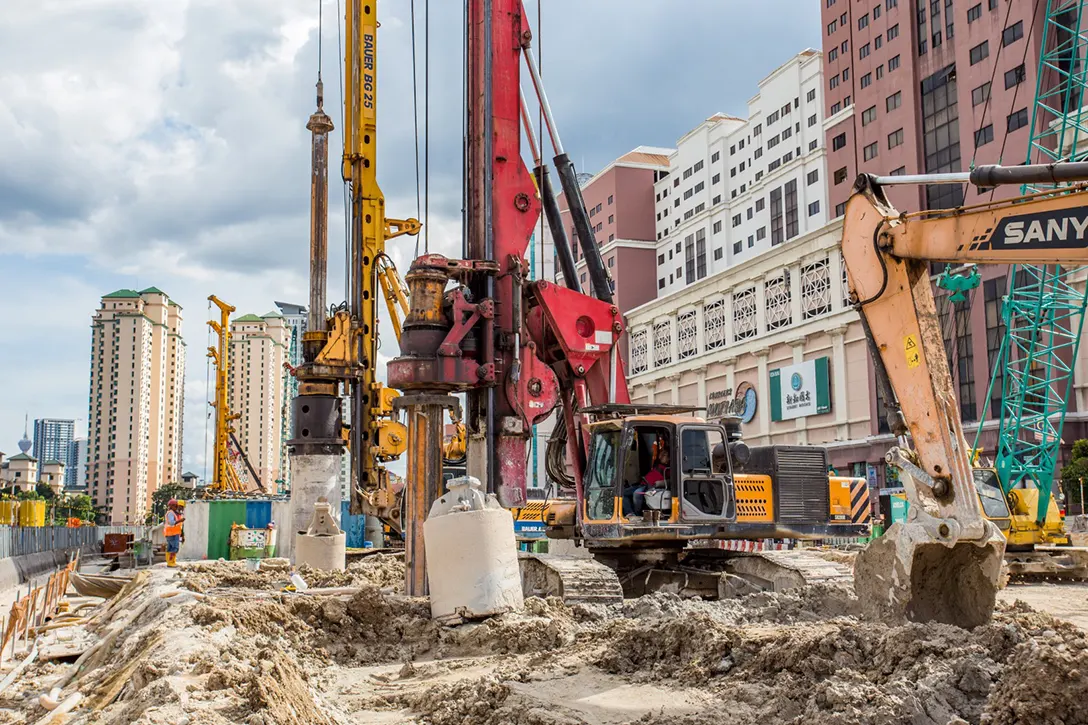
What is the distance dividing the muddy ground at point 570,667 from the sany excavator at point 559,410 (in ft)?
3.57

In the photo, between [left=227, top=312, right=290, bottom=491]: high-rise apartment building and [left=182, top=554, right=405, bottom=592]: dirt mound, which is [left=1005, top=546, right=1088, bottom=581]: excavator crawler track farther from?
[left=227, top=312, right=290, bottom=491]: high-rise apartment building

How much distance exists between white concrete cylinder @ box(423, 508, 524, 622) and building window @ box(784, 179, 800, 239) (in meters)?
58.3

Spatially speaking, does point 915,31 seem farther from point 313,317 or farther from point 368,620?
point 368,620

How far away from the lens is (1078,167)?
6.16 m

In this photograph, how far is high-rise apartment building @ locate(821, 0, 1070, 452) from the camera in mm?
44500

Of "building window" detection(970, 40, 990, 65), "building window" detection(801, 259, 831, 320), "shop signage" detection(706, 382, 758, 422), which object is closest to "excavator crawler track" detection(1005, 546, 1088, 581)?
"building window" detection(801, 259, 831, 320)

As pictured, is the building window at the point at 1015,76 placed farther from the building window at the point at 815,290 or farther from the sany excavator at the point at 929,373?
the sany excavator at the point at 929,373

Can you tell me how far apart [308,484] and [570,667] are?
598 inches

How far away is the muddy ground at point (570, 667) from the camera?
5605mm

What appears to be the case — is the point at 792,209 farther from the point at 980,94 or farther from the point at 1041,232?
the point at 1041,232

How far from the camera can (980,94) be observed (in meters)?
47.6

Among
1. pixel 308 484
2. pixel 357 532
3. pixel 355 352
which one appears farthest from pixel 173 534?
pixel 355 352

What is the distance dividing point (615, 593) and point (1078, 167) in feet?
20.4

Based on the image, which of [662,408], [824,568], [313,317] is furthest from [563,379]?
[313,317]
